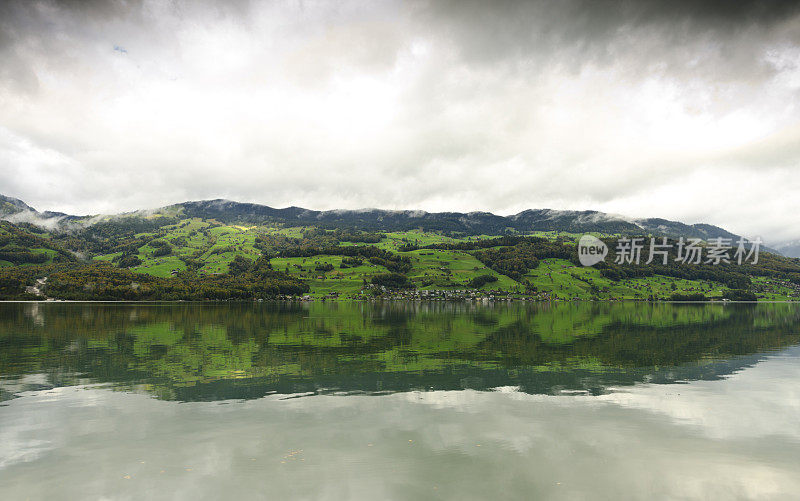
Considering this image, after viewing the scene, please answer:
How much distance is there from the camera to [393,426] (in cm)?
1984

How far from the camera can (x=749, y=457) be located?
1711 cm

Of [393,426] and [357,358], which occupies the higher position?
[393,426]

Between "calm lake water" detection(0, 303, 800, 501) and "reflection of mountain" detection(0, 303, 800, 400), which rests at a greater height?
"calm lake water" detection(0, 303, 800, 501)

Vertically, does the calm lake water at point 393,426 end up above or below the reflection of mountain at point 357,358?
above

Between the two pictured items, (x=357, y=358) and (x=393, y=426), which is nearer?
(x=393, y=426)

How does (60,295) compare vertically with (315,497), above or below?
below

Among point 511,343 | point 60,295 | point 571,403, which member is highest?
point 571,403

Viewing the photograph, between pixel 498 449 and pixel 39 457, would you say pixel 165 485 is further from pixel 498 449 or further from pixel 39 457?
pixel 498 449

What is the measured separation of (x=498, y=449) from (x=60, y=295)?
244 m

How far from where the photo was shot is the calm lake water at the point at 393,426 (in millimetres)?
14227

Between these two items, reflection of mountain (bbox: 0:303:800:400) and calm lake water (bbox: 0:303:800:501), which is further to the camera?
reflection of mountain (bbox: 0:303:800:400)

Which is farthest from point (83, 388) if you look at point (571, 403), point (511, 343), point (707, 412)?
point (511, 343)

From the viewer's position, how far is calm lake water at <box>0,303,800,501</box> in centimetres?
1423

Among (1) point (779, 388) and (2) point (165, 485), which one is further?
(1) point (779, 388)
